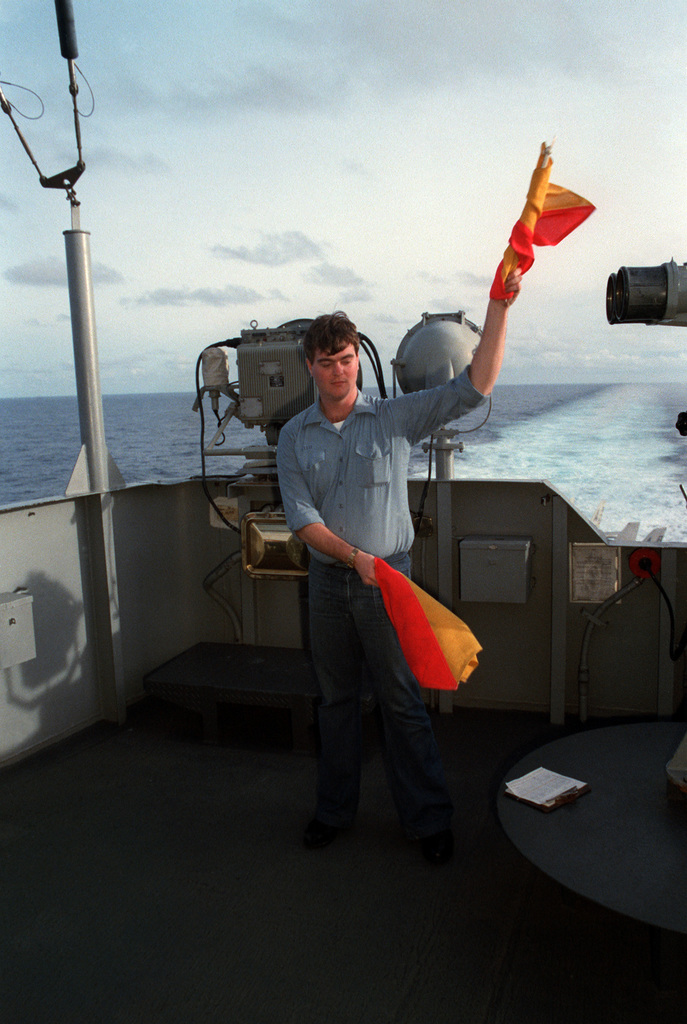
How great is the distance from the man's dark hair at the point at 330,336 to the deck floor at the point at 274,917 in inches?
62.7

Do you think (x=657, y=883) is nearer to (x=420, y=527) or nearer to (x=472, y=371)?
(x=472, y=371)

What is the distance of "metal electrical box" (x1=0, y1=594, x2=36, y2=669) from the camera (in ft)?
9.48

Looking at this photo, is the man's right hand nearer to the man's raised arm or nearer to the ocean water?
the man's raised arm

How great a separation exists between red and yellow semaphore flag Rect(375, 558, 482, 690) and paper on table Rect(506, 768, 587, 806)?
0.39 meters

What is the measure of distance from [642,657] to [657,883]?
71.6 inches

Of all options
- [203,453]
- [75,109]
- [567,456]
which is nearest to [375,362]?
[203,453]

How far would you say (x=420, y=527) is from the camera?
363 centimetres

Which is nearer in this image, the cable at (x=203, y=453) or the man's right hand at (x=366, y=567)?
the man's right hand at (x=366, y=567)

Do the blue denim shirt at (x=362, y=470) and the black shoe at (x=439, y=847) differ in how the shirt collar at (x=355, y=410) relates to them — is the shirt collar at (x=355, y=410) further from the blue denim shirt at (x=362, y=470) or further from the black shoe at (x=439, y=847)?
the black shoe at (x=439, y=847)

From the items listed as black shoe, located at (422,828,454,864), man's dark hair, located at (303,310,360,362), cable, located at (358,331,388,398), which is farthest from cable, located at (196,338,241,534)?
black shoe, located at (422,828,454,864)

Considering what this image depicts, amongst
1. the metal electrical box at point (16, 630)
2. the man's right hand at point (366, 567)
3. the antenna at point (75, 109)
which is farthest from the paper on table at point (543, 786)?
the antenna at point (75, 109)

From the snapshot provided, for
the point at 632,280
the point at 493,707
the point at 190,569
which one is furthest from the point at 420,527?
the point at 632,280

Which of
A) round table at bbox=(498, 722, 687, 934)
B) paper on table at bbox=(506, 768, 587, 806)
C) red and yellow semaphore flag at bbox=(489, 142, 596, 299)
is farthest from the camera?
paper on table at bbox=(506, 768, 587, 806)

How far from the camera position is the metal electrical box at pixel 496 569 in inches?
133
